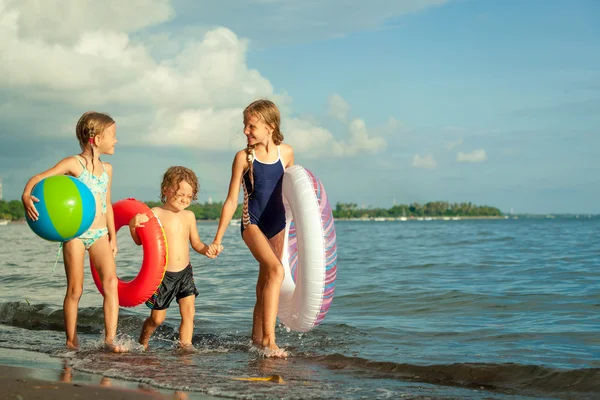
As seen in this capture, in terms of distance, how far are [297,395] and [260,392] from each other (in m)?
0.22

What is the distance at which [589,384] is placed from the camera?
4746 mm

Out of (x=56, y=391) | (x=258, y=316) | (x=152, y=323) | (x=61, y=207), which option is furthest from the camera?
(x=258, y=316)

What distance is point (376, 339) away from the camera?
655 centimetres

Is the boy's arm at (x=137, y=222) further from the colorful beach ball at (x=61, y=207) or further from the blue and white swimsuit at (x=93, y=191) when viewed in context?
the colorful beach ball at (x=61, y=207)

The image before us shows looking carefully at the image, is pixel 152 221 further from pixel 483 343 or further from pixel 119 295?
pixel 483 343

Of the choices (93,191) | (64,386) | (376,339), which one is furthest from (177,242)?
(376,339)

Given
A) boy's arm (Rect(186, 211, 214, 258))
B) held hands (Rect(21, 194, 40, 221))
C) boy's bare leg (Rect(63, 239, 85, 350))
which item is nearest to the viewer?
held hands (Rect(21, 194, 40, 221))

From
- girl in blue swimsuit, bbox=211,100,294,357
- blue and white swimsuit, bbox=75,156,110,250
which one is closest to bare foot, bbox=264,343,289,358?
girl in blue swimsuit, bbox=211,100,294,357

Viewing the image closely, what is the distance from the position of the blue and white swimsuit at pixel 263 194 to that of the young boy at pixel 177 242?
0.49 meters

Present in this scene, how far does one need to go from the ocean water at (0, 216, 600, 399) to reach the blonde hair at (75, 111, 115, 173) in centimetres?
165

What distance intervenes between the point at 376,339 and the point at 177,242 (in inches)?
89.8

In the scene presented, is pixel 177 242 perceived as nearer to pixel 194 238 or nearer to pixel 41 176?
pixel 194 238

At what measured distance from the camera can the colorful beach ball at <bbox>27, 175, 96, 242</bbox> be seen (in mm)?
4766

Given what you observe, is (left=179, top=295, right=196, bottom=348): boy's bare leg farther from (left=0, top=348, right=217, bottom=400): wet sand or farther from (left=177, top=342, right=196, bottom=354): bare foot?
Result: (left=0, top=348, right=217, bottom=400): wet sand
